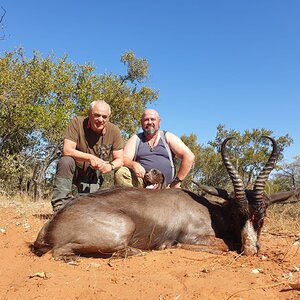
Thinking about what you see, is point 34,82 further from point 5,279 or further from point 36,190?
point 5,279

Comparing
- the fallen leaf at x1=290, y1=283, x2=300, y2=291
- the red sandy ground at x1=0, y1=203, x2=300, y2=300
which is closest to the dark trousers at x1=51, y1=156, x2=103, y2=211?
the red sandy ground at x1=0, y1=203, x2=300, y2=300

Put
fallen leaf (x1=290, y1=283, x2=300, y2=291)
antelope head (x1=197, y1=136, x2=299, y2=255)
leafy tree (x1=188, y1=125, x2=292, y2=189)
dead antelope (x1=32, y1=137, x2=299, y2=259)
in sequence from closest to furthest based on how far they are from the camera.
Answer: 1. fallen leaf (x1=290, y1=283, x2=300, y2=291)
2. dead antelope (x1=32, y1=137, x2=299, y2=259)
3. antelope head (x1=197, y1=136, x2=299, y2=255)
4. leafy tree (x1=188, y1=125, x2=292, y2=189)

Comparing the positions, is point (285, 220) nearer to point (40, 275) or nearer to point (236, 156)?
point (40, 275)

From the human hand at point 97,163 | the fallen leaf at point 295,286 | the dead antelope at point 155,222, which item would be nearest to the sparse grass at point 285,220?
the dead antelope at point 155,222

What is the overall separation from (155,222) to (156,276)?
1326 millimetres

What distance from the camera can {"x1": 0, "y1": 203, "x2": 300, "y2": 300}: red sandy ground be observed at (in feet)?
11.1

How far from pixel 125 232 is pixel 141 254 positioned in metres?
0.33

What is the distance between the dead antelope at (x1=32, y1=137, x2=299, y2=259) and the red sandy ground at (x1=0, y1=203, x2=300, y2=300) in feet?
0.65

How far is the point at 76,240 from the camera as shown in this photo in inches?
179

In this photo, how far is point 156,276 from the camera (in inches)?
153

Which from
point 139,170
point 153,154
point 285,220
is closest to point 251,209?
point 139,170

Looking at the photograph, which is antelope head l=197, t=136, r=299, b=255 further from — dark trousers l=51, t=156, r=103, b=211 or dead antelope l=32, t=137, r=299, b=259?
dark trousers l=51, t=156, r=103, b=211

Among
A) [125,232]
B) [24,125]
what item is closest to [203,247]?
[125,232]

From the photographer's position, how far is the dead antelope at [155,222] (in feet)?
15.1
